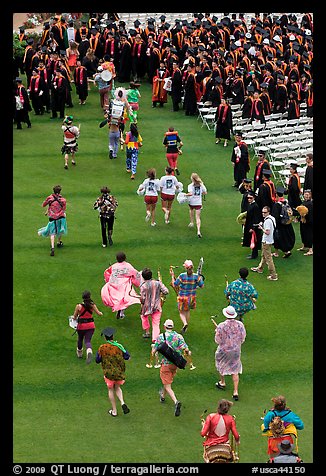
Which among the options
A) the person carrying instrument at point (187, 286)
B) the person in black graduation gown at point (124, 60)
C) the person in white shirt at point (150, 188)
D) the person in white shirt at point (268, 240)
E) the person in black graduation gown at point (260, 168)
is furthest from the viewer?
the person in black graduation gown at point (124, 60)

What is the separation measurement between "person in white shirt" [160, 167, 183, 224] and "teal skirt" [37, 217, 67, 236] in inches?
89.9

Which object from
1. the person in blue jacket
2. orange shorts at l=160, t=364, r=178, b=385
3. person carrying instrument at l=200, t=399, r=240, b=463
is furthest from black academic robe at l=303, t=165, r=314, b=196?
person carrying instrument at l=200, t=399, r=240, b=463

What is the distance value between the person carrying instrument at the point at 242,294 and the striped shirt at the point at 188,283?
0.53 metres

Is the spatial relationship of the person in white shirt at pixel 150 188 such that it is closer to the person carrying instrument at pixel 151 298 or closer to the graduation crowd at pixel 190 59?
the person carrying instrument at pixel 151 298

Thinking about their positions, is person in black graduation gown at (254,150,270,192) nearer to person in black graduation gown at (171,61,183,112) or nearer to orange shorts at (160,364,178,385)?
person in black graduation gown at (171,61,183,112)

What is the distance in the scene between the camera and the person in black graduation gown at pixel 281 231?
2347 cm

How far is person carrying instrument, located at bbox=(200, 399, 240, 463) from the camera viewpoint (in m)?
15.9

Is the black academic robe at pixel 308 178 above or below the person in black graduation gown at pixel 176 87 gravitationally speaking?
below

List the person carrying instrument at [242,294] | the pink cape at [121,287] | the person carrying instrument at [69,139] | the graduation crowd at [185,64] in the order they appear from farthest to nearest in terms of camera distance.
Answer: the graduation crowd at [185,64] < the person carrying instrument at [69,139] < the pink cape at [121,287] < the person carrying instrument at [242,294]

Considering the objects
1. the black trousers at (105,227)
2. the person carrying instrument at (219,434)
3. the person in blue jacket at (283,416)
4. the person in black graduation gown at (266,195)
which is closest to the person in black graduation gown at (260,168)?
the person in black graduation gown at (266,195)

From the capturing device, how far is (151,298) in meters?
19.7

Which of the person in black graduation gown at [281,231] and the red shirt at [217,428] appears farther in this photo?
the person in black graduation gown at [281,231]

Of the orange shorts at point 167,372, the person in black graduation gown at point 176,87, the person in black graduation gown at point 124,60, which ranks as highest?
the person in black graduation gown at point 124,60
